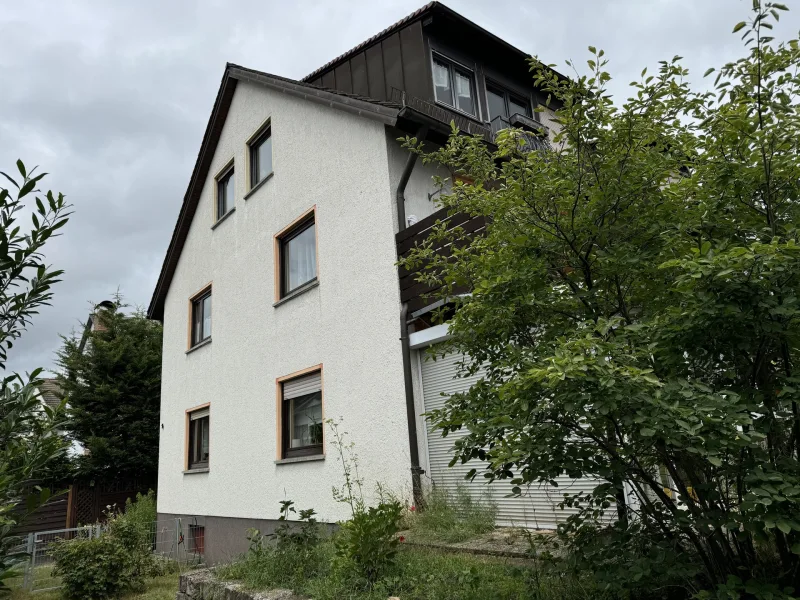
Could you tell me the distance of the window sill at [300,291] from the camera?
9.77 m

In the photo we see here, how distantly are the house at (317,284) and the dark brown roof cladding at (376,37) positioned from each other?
5 centimetres

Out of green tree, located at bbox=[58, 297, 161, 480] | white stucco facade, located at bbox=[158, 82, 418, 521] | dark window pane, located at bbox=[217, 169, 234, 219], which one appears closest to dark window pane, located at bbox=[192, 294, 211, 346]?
white stucco facade, located at bbox=[158, 82, 418, 521]

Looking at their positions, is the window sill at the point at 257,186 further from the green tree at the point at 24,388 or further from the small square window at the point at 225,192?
the green tree at the point at 24,388

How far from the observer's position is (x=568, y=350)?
2.70 metres

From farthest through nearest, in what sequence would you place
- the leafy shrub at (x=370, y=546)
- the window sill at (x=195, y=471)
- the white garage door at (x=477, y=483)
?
the window sill at (x=195, y=471), the white garage door at (x=477, y=483), the leafy shrub at (x=370, y=546)

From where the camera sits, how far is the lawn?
314 inches

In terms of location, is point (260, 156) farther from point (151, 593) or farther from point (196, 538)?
point (151, 593)

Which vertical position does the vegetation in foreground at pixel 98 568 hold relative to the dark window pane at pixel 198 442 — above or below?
below

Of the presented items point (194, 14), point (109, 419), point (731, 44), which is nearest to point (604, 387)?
point (731, 44)

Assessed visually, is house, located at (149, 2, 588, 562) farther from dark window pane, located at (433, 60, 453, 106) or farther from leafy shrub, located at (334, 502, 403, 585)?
leafy shrub, located at (334, 502, 403, 585)

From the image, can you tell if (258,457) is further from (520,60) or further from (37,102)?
(520,60)

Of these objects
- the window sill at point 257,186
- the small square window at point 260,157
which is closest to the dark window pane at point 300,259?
the window sill at point 257,186

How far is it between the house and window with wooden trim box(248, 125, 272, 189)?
37 mm

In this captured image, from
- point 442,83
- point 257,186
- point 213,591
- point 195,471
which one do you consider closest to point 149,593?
point 213,591
